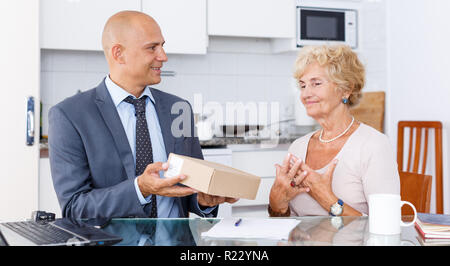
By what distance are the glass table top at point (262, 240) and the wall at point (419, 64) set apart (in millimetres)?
2043

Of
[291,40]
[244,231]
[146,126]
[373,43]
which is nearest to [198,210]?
[146,126]

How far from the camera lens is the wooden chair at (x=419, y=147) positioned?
2.96 metres

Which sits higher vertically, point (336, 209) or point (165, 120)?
point (165, 120)

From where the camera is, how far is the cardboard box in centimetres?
119

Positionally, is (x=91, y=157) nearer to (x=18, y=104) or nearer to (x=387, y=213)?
(x=387, y=213)

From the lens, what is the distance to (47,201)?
115 inches

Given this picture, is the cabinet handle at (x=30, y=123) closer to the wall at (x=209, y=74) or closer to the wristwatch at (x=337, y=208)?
the wall at (x=209, y=74)

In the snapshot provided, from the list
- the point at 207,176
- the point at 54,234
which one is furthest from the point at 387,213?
the point at 54,234

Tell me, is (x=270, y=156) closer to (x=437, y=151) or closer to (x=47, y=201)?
(x=437, y=151)

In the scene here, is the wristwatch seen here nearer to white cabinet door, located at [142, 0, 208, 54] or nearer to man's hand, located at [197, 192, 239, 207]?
man's hand, located at [197, 192, 239, 207]

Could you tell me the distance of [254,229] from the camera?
45.8 inches

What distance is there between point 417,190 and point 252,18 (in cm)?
202

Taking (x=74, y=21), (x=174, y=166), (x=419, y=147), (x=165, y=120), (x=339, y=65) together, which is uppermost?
(x=74, y=21)

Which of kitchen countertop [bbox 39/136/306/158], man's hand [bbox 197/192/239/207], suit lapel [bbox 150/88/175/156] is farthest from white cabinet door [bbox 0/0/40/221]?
man's hand [bbox 197/192/239/207]
